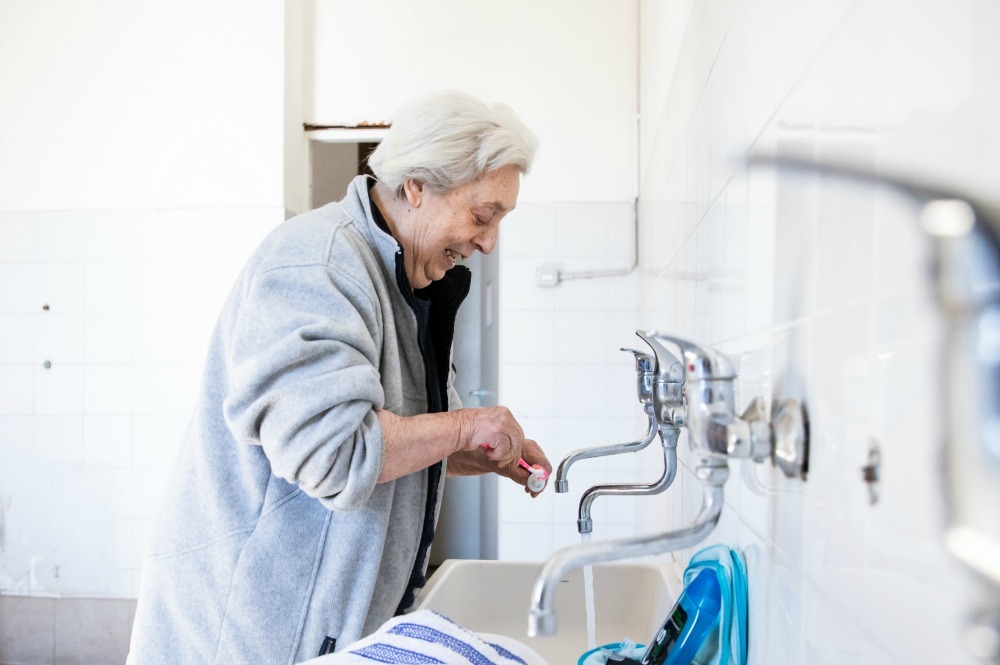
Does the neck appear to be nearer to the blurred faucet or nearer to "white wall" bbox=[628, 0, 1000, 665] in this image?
"white wall" bbox=[628, 0, 1000, 665]

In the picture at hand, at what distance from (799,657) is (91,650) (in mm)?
3008

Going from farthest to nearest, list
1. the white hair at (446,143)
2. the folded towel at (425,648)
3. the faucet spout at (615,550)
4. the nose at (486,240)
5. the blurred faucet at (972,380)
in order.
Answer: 1. the nose at (486,240)
2. the white hair at (446,143)
3. the folded towel at (425,648)
4. the faucet spout at (615,550)
5. the blurred faucet at (972,380)

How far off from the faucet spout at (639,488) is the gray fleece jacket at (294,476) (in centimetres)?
26

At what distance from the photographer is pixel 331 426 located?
36.0 inches

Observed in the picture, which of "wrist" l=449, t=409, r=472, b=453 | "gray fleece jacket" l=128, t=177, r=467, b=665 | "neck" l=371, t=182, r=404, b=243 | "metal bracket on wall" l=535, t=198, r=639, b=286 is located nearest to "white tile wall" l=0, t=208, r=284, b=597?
"metal bracket on wall" l=535, t=198, r=639, b=286

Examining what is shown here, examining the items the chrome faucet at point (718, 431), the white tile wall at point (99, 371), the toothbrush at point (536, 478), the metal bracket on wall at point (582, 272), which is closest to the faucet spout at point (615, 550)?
the chrome faucet at point (718, 431)

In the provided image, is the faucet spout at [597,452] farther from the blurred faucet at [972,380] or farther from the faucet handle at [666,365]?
the blurred faucet at [972,380]

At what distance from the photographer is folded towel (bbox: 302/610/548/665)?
741 millimetres

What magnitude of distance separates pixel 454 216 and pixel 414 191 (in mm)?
70

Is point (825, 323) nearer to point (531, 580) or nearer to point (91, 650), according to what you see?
point (531, 580)

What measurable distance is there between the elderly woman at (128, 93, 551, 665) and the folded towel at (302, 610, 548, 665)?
0.21 metres

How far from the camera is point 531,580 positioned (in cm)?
146

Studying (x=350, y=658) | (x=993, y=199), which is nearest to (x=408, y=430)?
(x=350, y=658)

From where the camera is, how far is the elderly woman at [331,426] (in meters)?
0.93
